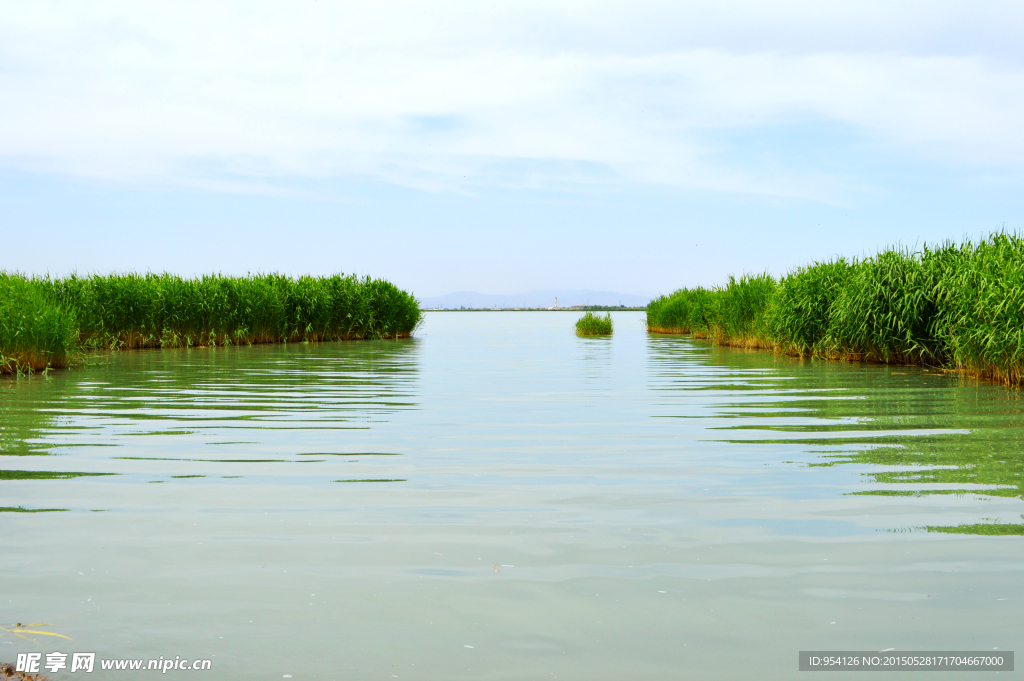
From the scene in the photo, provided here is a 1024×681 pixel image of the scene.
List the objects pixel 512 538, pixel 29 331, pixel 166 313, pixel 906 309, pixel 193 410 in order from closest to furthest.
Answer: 1. pixel 512 538
2. pixel 193 410
3. pixel 29 331
4. pixel 906 309
5. pixel 166 313

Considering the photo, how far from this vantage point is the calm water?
3064mm

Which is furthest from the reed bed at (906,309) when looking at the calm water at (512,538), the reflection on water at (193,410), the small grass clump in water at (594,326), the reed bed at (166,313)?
the reed bed at (166,313)

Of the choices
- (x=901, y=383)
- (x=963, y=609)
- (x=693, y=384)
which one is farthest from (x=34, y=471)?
(x=901, y=383)

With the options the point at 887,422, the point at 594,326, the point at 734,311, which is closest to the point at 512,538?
the point at 887,422

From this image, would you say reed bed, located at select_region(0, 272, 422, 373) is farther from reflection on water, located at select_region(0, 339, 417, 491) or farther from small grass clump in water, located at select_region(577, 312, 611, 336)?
small grass clump in water, located at select_region(577, 312, 611, 336)

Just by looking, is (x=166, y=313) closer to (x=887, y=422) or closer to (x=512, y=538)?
(x=887, y=422)

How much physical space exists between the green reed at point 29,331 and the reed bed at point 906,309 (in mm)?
15033

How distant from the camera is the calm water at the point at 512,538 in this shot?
10.1ft

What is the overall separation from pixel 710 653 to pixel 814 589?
0.83m

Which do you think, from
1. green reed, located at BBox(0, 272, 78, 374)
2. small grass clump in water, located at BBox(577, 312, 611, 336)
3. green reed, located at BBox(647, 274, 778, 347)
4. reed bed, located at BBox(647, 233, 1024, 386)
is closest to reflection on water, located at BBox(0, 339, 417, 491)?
green reed, located at BBox(0, 272, 78, 374)

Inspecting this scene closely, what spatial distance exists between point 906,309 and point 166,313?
1820 centimetres

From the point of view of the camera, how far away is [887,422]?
27.9ft

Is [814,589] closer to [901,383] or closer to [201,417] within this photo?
[201,417]

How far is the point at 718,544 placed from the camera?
416cm
